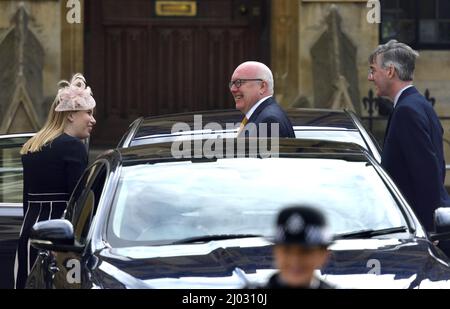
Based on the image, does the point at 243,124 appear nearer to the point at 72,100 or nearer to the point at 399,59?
the point at 399,59

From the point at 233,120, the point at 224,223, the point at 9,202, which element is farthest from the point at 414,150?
the point at 9,202

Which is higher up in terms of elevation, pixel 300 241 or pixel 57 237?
pixel 300 241

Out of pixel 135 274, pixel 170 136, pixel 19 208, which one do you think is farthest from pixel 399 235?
pixel 19 208

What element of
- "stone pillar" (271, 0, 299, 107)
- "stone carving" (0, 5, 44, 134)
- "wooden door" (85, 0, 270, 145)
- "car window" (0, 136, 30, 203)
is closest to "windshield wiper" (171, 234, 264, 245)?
"car window" (0, 136, 30, 203)

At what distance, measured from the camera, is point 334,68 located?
17.3 m

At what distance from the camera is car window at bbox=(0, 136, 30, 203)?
373 inches

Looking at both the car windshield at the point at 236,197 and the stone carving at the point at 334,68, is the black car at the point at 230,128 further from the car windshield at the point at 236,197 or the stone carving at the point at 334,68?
the stone carving at the point at 334,68

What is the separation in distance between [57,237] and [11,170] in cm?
330

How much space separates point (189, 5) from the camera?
18719mm

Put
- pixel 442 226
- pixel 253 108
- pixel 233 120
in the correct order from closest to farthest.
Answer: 1. pixel 442 226
2. pixel 253 108
3. pixel 233 120

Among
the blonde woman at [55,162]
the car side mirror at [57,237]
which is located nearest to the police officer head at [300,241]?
the car side mirror at [57,237]

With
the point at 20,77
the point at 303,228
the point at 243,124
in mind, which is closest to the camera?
the point at 303,228

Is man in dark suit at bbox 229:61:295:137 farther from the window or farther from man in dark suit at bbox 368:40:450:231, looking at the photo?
the window
